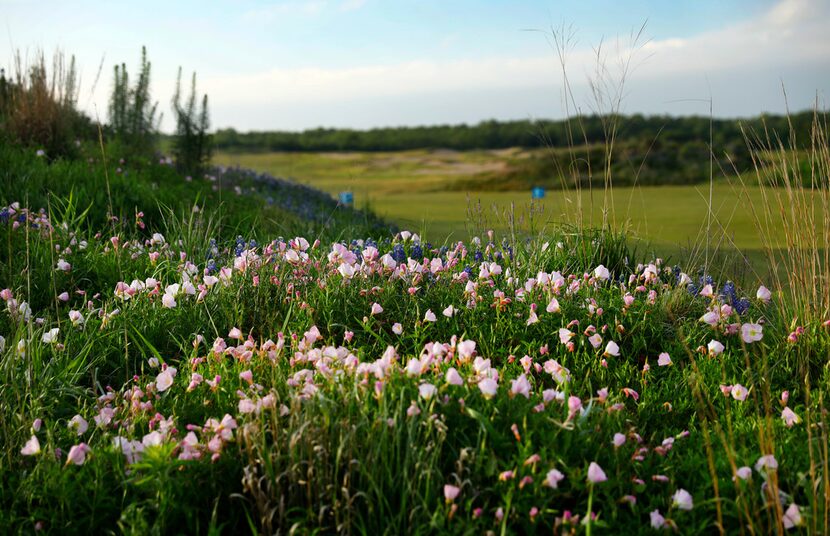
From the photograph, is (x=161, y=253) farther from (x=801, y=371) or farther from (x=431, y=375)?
(x=801, y=371)

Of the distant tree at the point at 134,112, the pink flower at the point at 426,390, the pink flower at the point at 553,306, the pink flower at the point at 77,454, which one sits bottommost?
the pink flower at the point at 77,454

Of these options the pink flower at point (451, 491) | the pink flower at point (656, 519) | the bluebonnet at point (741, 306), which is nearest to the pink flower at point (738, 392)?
the pink flower at point (656, 519)

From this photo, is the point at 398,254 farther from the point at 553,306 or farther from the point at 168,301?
the point at 168,301

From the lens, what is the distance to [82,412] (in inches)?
125

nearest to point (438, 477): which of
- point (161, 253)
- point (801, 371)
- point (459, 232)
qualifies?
point (801, 371)

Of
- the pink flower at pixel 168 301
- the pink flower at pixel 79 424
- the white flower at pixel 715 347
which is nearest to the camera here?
the pink flower at pixel 79 424

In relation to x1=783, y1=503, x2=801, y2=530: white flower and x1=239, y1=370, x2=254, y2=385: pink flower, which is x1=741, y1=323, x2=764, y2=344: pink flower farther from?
x1=239, y1=370, x2=254, y2=385: pink flower

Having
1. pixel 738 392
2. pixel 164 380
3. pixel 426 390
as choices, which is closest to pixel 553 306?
pixel 738 392

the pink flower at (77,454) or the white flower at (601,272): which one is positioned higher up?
the white flower at (601,272)

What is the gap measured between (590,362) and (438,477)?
1.39 meters

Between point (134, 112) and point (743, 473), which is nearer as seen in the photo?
point (743, 473)

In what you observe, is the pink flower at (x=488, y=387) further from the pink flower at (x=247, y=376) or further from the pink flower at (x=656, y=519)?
the pink flower at (x=247, y=376)

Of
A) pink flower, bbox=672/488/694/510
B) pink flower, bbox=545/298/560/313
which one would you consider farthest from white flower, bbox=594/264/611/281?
pink flower, bbox=672/488/694/510

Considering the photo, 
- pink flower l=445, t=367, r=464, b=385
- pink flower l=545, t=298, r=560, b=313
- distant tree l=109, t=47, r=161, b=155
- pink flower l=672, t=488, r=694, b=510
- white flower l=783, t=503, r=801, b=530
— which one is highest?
distant tree l=109, t=47, r=161, b=155
